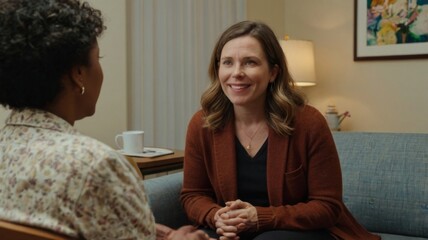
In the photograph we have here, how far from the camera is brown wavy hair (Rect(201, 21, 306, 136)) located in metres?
1.65

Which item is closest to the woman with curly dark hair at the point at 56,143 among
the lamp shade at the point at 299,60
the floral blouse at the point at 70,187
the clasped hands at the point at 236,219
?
the floral blouse at the point at 70,187

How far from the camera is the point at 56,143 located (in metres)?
0.84

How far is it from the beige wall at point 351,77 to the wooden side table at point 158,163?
5.66 feet

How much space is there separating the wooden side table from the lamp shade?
1.35 meters

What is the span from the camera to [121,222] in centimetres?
84

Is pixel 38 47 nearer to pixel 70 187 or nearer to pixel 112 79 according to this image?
pixel 70 187

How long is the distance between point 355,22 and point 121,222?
3039mm

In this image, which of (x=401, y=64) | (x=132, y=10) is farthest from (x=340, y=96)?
(x=132, y=10)

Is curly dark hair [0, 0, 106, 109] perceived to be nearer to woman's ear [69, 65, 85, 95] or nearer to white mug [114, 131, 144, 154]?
woman's ear [69, 65, 85, 95]

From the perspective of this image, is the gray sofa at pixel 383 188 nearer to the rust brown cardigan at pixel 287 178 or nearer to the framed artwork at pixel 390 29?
the rust brown cardigan at pixel 287 178

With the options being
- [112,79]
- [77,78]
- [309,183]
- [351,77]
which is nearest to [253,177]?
[309,183]

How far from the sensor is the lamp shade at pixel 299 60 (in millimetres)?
3322

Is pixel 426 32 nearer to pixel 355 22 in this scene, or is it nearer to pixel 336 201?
pixel 355 22

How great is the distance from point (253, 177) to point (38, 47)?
98 centimetres
